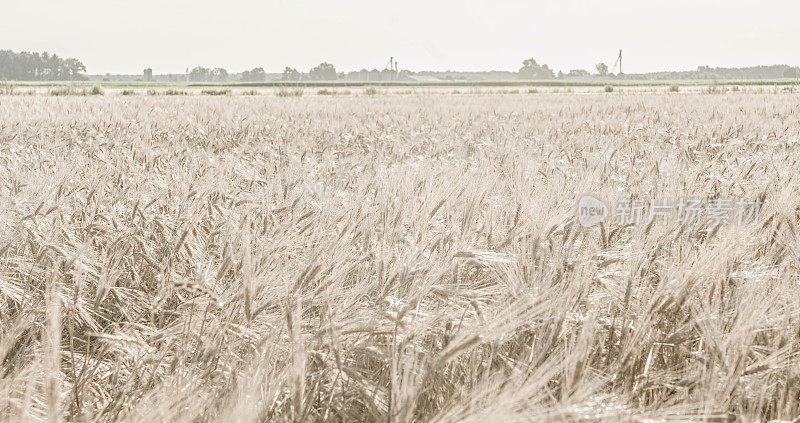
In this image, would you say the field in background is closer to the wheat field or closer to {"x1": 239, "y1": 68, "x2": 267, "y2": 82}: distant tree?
the wheat field

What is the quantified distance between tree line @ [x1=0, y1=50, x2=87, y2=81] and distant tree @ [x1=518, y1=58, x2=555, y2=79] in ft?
272

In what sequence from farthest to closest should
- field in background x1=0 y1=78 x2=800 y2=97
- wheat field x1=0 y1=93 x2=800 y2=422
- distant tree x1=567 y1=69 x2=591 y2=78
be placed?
1. distant tree x1=567 y1=69 x2=591 y2=78
2. field in background x1=0 y1=78 x2=800 y2=97
3. wheat field x1=0 y1=93 x2=800 y2=422

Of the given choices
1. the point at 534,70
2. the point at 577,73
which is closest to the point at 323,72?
the point at 534,70

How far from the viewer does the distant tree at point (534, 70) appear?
10988cm

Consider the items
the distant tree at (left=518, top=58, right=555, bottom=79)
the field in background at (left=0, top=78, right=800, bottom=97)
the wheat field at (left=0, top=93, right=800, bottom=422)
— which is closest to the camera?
the wheat field at (left=0, top=93, right=800, bottom=422)

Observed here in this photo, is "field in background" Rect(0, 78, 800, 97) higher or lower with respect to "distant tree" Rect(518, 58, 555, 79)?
lower

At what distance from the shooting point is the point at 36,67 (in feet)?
352

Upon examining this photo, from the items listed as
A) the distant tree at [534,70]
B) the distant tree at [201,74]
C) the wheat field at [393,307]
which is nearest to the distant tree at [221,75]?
the distant tree at [201,74]

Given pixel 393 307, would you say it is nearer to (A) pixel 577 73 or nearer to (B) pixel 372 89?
(B) pixel 372 89

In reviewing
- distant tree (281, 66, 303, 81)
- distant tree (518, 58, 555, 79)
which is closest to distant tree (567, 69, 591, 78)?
distant tree (518, 58, 555, 79)

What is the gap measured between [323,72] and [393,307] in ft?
378

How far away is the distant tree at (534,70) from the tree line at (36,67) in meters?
82.9

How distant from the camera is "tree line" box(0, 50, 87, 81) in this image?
105 m

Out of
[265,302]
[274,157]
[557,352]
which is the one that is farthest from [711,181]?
[274,157]
